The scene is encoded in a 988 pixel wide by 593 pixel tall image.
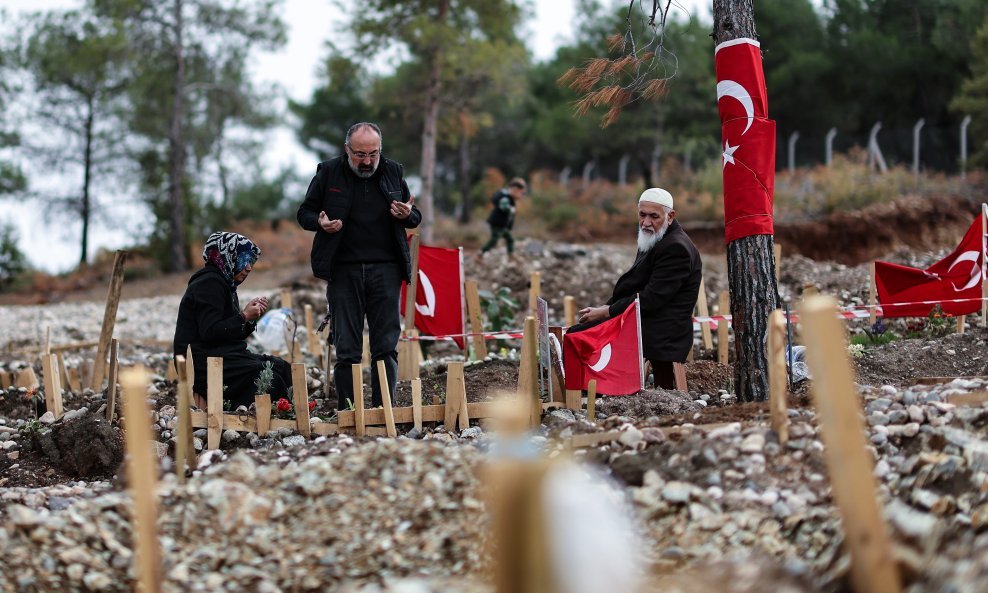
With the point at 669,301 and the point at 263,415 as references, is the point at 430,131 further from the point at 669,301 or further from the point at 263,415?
the point at 263,415

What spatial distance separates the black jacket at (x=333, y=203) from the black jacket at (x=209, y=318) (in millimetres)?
739

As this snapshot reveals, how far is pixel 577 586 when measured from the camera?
8.46 ft

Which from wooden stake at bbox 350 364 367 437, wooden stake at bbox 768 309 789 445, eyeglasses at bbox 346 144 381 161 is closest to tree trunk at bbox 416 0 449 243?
eyeglasses at bbox 346 144 381 161

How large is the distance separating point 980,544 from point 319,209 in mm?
4501

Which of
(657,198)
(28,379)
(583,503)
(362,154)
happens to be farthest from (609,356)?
(28,379)

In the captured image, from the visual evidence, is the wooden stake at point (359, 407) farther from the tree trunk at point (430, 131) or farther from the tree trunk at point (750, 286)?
the tree trunk at point (430, 131)

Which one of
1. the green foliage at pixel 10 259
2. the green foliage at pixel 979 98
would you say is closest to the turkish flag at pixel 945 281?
the green foliage at pixel 979 98

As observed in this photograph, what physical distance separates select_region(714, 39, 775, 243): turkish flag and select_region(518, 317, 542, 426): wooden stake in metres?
1.37

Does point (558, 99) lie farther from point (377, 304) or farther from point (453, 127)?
point (377, 304)

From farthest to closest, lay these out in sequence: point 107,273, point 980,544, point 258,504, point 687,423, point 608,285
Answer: point 107,273
point 608,285
point 687,423
point 258,504
point 980,544

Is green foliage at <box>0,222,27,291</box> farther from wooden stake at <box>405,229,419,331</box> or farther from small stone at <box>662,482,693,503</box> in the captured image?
small stone at <box>662,482,693,503</box>

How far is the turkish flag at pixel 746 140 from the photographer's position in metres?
5.85

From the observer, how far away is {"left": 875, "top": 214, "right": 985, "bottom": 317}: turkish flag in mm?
7648

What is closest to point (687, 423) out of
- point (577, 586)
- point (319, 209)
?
point (577, 586)
